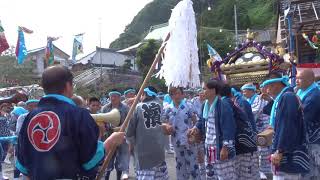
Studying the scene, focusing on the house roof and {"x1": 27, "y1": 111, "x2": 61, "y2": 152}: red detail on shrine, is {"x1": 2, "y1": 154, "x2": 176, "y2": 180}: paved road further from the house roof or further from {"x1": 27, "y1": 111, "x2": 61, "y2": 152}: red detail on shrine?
the house roof

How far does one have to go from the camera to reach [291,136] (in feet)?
16.8

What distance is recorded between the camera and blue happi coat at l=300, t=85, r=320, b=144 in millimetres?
5738

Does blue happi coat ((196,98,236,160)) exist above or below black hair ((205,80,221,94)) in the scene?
below

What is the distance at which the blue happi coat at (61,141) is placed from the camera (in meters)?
3.26

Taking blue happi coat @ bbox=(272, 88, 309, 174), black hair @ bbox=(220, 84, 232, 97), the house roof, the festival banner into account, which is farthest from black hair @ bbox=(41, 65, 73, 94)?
the house roof

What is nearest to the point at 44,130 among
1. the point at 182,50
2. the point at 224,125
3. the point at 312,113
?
the point at 182,50

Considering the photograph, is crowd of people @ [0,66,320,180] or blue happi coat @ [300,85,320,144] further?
blue happi coat @ [300,85,320,144]

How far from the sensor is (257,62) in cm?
1077

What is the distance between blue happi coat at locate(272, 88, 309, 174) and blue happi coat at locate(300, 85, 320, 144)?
1.82 feet

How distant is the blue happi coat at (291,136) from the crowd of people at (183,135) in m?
0.01

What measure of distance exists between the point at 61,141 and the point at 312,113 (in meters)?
3.65

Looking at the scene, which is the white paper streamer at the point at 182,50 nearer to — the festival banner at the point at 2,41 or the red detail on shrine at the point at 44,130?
the red detail on shrine at the point at 44,130

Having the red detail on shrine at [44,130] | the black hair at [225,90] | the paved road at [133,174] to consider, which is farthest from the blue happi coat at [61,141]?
the paved road at [133,174]

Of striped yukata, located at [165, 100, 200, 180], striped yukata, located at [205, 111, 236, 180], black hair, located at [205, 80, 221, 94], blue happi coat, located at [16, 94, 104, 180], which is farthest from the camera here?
striped yukata, located at [165, 100, 200, 180]
